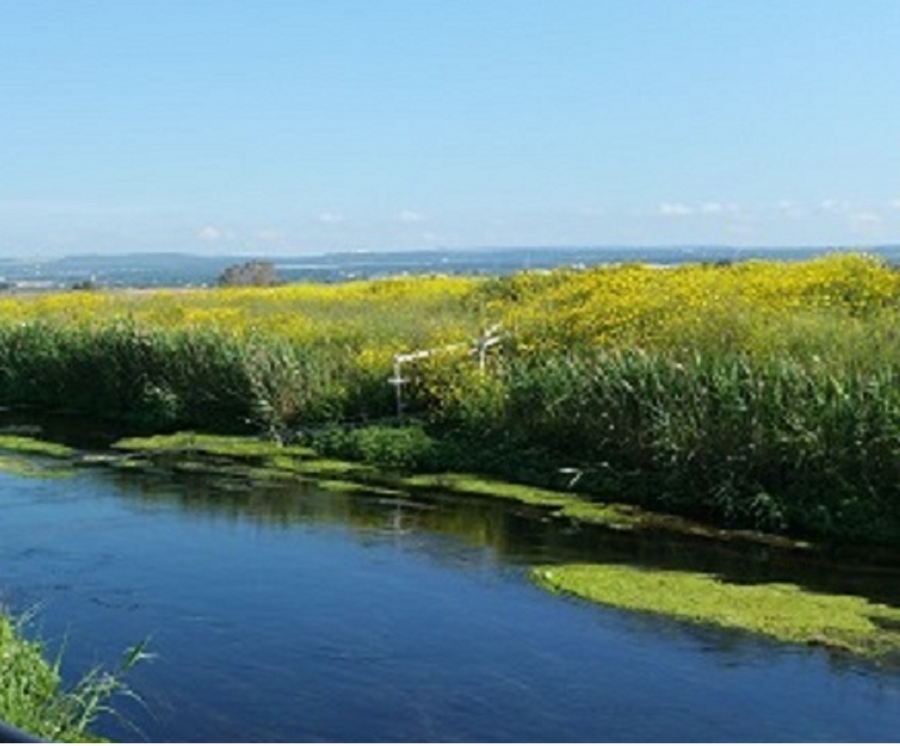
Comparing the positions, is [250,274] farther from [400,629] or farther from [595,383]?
[400,629]

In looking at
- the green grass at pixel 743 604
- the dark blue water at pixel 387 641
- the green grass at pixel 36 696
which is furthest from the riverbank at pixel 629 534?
the green grass at pixel 36 696

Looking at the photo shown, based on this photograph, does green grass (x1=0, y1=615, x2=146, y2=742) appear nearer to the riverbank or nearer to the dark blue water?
the dark blue water

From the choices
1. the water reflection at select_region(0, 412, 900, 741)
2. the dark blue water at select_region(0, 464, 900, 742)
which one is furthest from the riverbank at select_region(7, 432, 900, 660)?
the dark blue water at select_region(0, 464, 900, 742)

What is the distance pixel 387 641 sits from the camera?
12.4 meters

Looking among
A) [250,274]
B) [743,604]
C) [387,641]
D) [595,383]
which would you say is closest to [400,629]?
[387,641]

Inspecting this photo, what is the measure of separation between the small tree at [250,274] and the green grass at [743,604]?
52474 mm

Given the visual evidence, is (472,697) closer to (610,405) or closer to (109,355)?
(610,405)

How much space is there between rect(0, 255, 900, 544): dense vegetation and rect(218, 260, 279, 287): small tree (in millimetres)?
33405

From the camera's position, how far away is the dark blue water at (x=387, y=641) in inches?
404

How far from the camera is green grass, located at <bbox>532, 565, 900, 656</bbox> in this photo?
1254 cm

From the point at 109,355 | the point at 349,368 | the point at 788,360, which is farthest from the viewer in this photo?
the point at 109,355

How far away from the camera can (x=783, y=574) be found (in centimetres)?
1498

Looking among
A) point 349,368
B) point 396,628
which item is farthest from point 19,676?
point 349,368

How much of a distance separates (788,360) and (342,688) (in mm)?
9581
